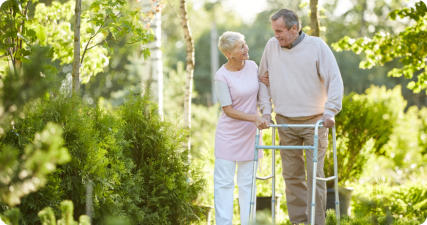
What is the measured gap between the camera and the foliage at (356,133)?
594 cm

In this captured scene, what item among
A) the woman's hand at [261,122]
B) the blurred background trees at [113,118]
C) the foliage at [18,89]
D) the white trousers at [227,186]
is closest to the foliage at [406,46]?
the blurred background trees at [113,118]

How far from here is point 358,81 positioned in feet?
93.5

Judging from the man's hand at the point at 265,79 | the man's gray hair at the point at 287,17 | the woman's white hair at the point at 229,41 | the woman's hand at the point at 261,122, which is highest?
the man's gray hair at the point at 287,17

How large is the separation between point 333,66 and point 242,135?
92cm

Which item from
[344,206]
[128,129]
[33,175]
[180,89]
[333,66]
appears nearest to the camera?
[33,175]

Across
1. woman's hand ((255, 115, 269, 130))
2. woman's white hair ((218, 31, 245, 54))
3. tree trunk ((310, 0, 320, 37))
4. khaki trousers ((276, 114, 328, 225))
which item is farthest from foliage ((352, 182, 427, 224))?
woman's white hair ((218, 31, 245, 54))

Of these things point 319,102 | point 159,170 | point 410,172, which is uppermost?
point 319,102

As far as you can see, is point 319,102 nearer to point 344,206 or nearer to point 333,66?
point 333,66

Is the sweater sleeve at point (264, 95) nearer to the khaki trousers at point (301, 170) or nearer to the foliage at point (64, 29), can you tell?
the khaki trousers at point (301, 170)

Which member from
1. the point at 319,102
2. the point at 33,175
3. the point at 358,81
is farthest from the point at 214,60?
the point at 33,175

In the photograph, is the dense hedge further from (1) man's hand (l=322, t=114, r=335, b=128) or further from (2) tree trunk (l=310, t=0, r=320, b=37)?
(2) tree trunk (l=310, t=0, r=320, b=37)

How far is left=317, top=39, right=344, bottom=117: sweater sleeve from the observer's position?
357cm

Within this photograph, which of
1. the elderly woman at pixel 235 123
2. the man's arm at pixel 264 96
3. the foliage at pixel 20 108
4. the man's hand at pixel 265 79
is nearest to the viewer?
the foliage at pixel 20 108

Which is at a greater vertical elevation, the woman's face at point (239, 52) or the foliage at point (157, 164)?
the woman's face at point (239, 52)
